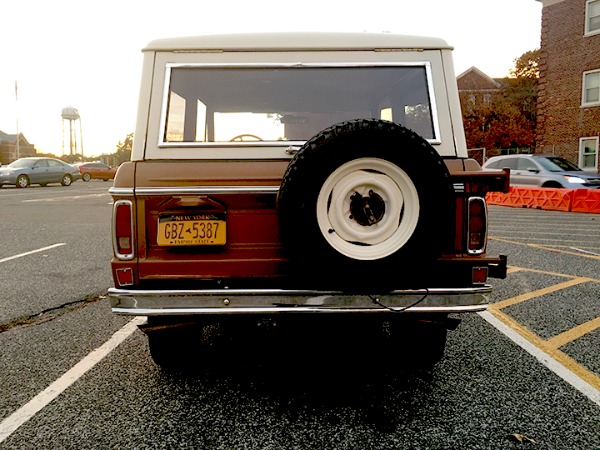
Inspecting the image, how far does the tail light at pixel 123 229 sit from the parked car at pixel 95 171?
38.6 meters

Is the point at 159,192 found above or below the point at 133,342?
above

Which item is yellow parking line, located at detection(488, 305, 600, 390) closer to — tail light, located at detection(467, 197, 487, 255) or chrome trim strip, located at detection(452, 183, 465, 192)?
tail light, located at detection(467, 197, 487, 255)

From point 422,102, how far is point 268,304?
5.44 feet

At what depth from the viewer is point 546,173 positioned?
15.8 metres

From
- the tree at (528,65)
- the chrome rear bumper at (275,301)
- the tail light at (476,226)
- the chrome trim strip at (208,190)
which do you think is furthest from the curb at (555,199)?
the tree at (528,65)

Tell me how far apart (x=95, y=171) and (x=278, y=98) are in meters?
39.6

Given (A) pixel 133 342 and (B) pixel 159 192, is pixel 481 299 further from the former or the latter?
(A) pixel 133 342

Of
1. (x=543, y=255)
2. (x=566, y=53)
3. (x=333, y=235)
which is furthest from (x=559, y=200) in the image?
(x=333, y=235)

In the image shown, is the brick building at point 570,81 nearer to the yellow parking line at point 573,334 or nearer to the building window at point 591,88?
the building window at point 591,88

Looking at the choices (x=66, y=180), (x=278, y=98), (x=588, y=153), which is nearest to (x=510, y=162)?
(x=588, y=153)

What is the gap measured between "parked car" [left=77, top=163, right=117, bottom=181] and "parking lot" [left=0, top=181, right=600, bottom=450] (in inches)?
1434

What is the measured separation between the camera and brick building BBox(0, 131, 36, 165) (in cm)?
9722

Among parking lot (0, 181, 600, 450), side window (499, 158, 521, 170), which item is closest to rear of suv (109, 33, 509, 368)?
parking lot (0, 181, 600, 450)

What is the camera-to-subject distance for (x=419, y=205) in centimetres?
278
